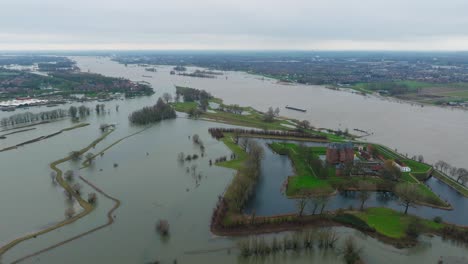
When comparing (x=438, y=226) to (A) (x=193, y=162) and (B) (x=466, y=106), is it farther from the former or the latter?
(B) (x=466, y=106)

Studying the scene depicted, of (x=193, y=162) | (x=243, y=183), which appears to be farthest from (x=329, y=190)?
(x=193, y=162)

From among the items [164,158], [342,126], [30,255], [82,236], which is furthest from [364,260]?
[342,126]

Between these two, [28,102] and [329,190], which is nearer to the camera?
[329,190]

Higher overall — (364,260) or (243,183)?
(243,183)

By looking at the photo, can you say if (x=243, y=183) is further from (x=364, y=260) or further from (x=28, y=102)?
(x=28, y=102)

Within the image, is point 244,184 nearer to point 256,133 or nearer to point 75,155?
point 256,133

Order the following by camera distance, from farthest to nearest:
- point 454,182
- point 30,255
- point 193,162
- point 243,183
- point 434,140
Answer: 1. point 434,140
2. point 193,162
3. point 454,182
4. point 243,183
5. point 30,255

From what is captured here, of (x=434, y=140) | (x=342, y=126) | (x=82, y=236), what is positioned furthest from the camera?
(x=342, y=126)
